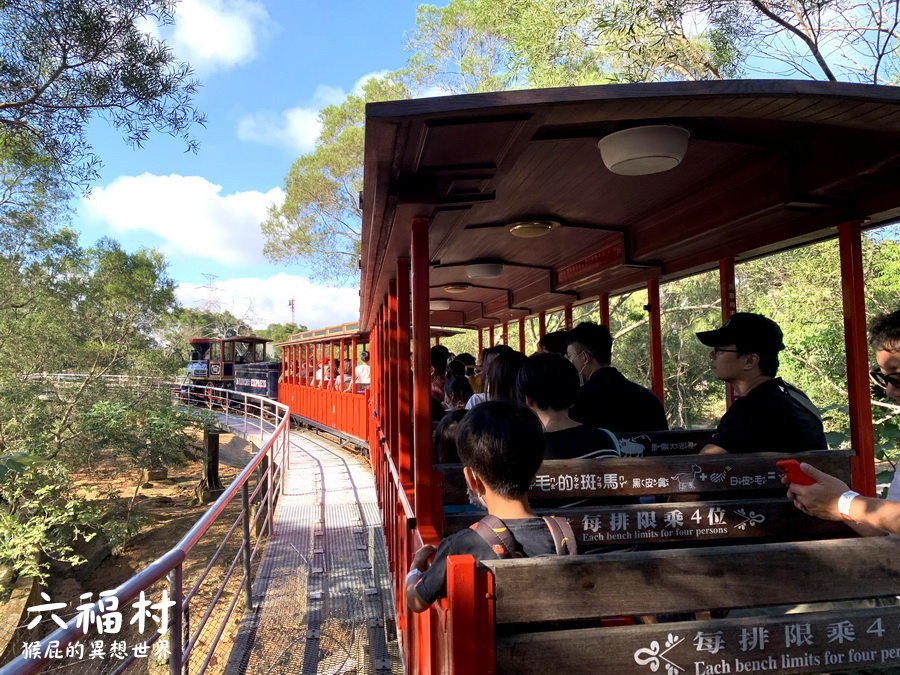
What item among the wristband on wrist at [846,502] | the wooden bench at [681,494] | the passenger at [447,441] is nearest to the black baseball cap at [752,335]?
the wooden bench at [681,494]

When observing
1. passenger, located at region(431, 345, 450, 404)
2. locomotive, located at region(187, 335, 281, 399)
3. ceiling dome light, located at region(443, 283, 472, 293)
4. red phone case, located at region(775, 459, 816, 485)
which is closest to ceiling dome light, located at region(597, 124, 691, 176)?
red phone case, located at region(775, 459, 816, 485)

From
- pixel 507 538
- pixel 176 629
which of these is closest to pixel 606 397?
pixel 507 538

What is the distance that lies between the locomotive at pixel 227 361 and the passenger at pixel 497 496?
65.0 ft

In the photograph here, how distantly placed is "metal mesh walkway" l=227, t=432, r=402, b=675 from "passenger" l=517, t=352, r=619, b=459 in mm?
2387

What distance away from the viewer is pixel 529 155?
2.62 meters

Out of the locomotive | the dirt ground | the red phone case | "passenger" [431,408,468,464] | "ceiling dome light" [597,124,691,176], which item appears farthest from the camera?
the locomotive

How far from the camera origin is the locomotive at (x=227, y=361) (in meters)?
21.5

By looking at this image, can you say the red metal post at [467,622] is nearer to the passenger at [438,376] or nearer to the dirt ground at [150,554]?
the passenger at [438,376]

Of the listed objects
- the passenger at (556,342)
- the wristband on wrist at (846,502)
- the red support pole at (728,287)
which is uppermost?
the red support pole at (728,287)

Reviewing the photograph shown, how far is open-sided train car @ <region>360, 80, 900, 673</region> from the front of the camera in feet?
5.05

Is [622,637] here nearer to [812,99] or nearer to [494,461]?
[494,461]

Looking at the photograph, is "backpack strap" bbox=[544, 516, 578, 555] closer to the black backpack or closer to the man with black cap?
the black backpack

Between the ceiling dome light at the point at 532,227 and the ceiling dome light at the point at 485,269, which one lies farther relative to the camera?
the ceiling dome light at the point at 485,269

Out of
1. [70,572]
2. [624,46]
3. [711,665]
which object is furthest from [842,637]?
[70,572]
